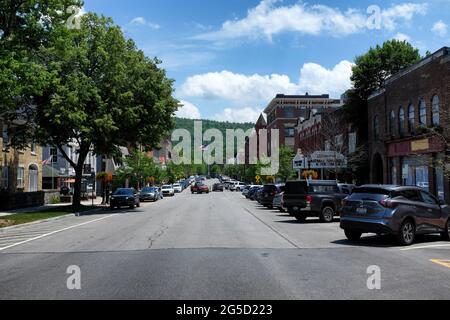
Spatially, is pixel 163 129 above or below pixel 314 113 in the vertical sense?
below

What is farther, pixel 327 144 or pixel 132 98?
pixel 327 144

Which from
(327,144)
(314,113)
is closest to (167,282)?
(327,144)

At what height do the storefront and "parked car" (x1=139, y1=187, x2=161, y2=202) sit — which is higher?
the storefront

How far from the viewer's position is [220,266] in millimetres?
10141

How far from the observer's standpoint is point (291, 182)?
23.2m

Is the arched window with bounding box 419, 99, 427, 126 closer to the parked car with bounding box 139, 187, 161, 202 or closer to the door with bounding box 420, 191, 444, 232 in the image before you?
the door with bounding box 420, 191, 444, 232

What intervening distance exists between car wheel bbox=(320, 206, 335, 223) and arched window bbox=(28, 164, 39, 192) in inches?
1097

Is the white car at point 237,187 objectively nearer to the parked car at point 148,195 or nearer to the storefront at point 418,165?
the parked car at point 148,195

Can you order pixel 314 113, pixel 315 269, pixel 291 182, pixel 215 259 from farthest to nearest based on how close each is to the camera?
pixel 314 113 < pixel 291 182 < pixel 215 259 < pixel 315 269

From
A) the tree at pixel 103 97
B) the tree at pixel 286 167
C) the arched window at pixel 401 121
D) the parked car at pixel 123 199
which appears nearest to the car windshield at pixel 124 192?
the parked car at pixel 123 199

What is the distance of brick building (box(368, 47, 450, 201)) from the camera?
95.4ft

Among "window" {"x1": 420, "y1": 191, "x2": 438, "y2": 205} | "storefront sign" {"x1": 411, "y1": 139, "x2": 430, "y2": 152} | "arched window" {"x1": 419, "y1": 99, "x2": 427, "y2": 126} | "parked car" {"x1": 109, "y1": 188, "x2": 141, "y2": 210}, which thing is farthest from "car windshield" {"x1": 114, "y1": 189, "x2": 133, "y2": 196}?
"window" {"x1": 420, "y1": 191, "x2": 438, "y2": 205}
